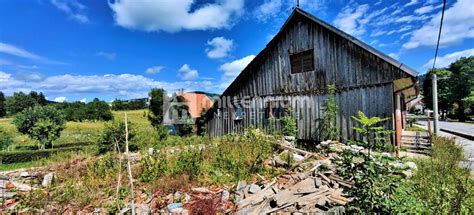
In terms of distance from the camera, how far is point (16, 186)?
6.24 m

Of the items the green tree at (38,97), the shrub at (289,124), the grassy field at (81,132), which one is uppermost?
the green tree at (38,97)

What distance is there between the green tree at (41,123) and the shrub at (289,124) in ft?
55.4

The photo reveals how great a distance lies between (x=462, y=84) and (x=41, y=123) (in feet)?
174

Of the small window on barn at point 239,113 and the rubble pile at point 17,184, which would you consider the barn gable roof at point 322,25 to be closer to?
the small window on barn at point 239,113

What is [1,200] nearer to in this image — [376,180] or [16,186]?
[16,186]

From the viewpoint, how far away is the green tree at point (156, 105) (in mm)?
16953

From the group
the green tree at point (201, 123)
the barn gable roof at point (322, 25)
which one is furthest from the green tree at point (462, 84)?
the green tree at point (201, 123)

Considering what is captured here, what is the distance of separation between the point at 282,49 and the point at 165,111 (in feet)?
32.2

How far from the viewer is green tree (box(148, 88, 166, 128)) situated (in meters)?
17.0

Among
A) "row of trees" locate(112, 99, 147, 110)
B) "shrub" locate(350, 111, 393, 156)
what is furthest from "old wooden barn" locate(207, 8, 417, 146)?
"row of trees" locate(112, 99, 147, 110)

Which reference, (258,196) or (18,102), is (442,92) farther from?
(18,102)

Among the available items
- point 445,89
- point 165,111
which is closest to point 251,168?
point 165,111

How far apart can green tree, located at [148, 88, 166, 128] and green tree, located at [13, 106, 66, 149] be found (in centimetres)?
736

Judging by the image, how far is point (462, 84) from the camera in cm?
3572
